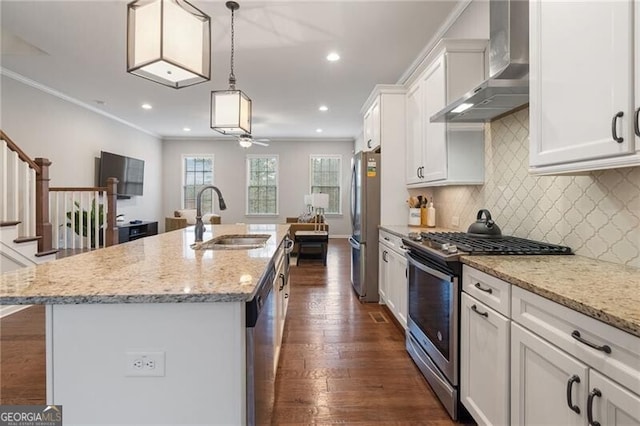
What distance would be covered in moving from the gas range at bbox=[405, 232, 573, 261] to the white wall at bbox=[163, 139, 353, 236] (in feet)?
26.0

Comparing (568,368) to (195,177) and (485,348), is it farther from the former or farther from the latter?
(195,177)

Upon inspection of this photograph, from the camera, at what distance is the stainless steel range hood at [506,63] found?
1.90m

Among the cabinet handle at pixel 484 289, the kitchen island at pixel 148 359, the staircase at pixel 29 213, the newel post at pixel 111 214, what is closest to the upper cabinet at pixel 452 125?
the cabinet handle at pixel 484 289

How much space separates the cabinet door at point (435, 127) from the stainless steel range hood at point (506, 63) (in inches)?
20.2

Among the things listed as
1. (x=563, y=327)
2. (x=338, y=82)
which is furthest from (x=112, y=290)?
(x=338, y=82)

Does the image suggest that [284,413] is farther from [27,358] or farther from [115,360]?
[27,358]

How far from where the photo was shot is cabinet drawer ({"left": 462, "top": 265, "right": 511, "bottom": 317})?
4.68ft

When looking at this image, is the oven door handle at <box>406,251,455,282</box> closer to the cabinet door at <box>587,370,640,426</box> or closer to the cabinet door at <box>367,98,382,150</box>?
the cabinet door at <box>587,370,640,426</box>

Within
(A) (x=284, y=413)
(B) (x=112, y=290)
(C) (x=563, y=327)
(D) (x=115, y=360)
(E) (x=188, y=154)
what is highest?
(E) (x=188, y=154)

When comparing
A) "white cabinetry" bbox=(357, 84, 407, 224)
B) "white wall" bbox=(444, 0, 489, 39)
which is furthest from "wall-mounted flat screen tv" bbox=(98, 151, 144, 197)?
"white wall" bbox=(444, 0, 489, 39)

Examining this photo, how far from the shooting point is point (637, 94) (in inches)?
44.0

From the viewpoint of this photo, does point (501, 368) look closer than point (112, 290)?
No

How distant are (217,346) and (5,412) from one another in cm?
81

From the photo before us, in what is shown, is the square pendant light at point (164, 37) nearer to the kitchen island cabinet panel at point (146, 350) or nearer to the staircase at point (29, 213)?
the kitchen island cabinet panel at point (146, 350)
